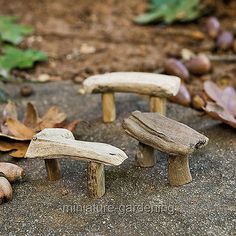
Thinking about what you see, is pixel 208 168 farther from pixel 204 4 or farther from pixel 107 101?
pixel 204 4

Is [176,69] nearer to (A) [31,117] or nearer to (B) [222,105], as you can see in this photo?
(B) [222,105]

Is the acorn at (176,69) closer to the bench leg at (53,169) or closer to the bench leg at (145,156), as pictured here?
the bench leg at (145,156)

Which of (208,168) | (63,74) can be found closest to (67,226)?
(208,168)

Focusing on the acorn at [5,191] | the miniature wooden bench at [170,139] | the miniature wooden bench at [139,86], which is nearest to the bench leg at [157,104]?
the miniature wooden bench at [139,86]

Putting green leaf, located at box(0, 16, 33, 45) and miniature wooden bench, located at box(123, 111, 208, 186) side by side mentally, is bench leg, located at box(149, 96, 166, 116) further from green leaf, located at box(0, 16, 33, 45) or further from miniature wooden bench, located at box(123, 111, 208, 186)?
green leaf, located at box(0, 16, 33, 45)

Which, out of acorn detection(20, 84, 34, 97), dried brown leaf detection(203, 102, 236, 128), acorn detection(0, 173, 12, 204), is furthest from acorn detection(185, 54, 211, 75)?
acorn detection(0, 173, 12, 204)

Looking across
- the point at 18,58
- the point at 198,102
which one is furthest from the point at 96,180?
the point at 18,58
